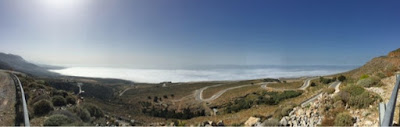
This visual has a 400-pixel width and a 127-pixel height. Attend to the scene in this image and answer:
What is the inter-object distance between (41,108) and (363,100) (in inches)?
704

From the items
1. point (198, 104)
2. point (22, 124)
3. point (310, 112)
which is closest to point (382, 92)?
point (310, 112)

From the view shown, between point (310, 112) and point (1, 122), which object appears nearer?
point (310, 112)

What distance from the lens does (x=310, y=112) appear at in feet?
36.2

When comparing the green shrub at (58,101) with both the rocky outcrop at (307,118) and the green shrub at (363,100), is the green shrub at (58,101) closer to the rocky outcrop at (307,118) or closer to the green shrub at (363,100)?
the rocky outcrop at (307,118)

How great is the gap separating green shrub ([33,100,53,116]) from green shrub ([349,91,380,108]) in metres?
17.3

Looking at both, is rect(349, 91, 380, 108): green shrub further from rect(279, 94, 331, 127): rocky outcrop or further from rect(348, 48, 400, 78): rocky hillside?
rect(348, 48, 400, 78): rocky hillside

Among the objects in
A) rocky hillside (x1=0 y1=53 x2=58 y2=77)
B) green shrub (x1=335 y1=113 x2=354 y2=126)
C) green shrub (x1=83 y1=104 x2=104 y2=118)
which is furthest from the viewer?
rocky hillside (x1=0 y1=53 x2=58 y2=77)

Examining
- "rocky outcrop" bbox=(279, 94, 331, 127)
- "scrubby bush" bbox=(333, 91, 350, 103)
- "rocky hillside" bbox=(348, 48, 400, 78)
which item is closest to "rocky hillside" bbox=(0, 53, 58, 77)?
"rocky outcrop" bbox=(279, 94, 331, 127)

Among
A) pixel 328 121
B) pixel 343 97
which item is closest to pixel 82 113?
pixel 328 121

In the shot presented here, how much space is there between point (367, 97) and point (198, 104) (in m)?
36.4

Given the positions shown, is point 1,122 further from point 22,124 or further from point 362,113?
point 362,113

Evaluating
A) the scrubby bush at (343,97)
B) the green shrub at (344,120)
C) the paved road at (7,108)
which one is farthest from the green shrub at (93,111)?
the scrubby bush at (343,97)

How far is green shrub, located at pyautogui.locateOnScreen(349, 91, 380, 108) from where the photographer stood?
991cm

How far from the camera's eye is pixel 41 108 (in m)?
14.2
